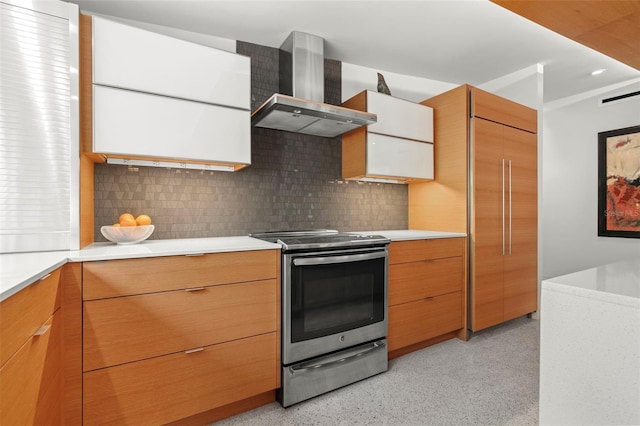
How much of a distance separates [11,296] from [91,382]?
772mm

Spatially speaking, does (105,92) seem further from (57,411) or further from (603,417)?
(603,417)

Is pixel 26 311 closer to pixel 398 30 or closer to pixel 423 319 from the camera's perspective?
pixel 423 319

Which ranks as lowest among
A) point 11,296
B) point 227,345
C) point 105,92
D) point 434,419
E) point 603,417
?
point 434,419

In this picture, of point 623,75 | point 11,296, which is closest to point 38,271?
point 11,296

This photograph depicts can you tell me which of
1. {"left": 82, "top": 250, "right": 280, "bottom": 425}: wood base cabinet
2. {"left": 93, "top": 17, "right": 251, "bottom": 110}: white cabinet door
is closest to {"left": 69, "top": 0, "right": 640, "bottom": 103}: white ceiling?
{"left": 93, "top": 17, "right": 251, "bottom": 110}: white cabinet door

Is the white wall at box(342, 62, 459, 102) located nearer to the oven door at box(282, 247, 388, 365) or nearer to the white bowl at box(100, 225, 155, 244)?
the oven door at box(282, 247, 388, 365)

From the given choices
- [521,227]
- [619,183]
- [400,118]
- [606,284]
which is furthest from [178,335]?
[619,183]

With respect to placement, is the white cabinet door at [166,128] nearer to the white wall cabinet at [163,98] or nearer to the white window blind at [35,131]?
the white wall cabinet at [163,98]

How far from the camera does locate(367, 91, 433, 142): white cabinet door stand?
2773 millimetres

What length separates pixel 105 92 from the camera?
1836 mm

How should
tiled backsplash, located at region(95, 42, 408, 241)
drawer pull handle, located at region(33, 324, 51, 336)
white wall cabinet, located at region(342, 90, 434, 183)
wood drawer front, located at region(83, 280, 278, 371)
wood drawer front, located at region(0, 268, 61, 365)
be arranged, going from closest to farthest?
wood drawer front, located at region(0, 268, 61, 365)
drawer pull handle, located at region(33, 324, 51, 336)
wood drawer front, located at region(83, 280, 278, 371)
tiled backsplash, located at region(95, 42, 408, 241)
white wall cabinet, located at region(342, 90, 434, 183)

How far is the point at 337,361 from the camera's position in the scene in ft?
6.84

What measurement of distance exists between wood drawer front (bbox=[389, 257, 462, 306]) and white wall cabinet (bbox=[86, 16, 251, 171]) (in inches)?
56.8

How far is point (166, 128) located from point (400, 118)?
195cm
